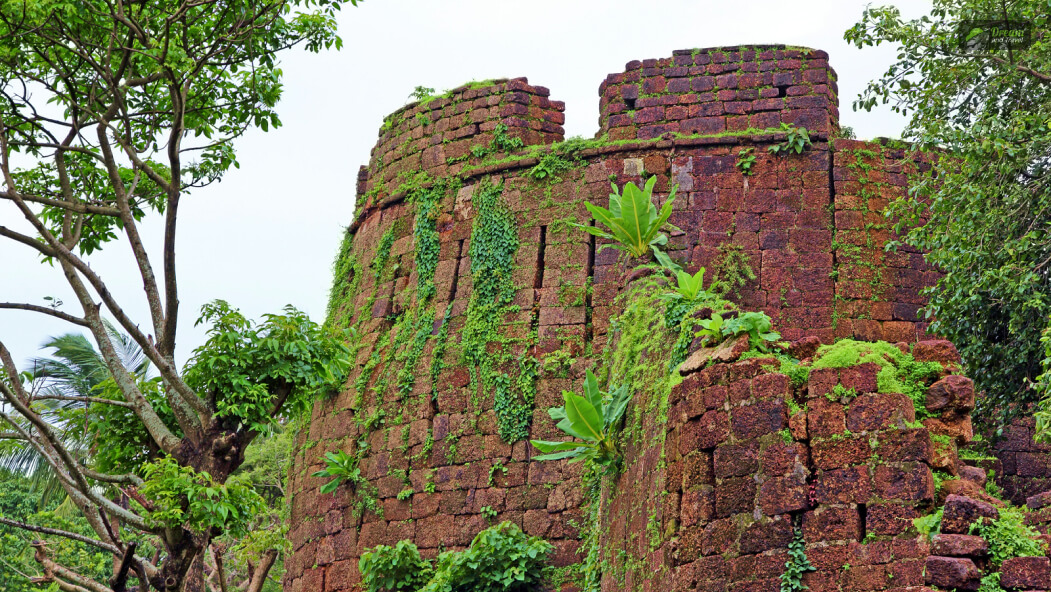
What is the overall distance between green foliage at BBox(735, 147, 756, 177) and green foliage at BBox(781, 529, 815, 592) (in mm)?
6115

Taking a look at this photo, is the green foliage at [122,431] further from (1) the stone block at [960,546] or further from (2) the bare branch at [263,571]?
(1) the stone block at [960,546]

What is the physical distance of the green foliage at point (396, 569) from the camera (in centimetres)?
1154

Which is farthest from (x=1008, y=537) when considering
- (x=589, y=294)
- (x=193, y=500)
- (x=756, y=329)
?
(x=589, y=294)

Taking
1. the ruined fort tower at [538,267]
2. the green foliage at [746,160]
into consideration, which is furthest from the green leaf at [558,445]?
the green foliage at [746,160]

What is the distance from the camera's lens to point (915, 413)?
22.3ft

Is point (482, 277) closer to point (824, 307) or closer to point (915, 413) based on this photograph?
point (824, 307)

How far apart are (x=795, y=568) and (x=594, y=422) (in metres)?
2.73

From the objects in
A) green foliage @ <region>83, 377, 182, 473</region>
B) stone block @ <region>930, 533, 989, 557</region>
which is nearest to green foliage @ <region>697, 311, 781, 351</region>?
stone block @ <region>930, 533, 989, 557</region>

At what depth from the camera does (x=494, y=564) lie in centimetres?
1110

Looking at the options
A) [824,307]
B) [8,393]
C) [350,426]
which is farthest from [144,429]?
[824,307]

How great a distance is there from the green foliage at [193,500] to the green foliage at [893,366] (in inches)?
163

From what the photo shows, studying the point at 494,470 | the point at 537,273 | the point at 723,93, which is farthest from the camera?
the point at 723,93

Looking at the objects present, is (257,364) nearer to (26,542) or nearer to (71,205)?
(71,205)

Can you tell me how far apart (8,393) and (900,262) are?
7746 millimetres
